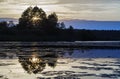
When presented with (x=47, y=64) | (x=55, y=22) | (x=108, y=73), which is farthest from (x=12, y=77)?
(x=55, y=22)

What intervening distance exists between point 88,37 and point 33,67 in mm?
62565

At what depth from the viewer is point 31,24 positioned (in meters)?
110

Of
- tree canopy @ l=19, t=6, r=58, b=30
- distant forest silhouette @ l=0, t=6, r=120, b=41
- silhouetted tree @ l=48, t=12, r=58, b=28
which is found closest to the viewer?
distant forest silhouette @ l=0, t=6, r=120, b=41

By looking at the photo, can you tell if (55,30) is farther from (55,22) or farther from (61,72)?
(61,72)

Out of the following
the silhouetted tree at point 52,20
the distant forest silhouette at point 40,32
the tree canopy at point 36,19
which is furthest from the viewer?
the tree canopy at point 36,19

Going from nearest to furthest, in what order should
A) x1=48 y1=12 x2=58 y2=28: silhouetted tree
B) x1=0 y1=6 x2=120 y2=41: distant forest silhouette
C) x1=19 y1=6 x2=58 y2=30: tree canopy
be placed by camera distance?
x1=0 y1=6 x2=120 y2=41: distant forest silhouette
x1=48 y1=12 x2=58 y2=28: silhouetted tree
x1=19 y1=6 x2=58 y2=30: tree canopy

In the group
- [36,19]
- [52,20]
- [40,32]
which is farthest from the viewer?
[36,19]

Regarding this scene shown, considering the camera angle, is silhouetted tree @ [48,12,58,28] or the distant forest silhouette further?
silhouetted tree @ [48,12,58,28]

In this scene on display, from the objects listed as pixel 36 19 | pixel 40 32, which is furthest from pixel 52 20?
pixel 40 32

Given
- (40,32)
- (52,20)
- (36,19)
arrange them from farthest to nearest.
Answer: (36,19)
(52,20)
(40,32)

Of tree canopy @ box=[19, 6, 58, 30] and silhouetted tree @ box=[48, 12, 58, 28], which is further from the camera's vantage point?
tree canopy @ box=[19, 6, 58, 30]

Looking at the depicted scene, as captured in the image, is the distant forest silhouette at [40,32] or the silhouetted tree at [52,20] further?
the silhouetted tree at [52,20]

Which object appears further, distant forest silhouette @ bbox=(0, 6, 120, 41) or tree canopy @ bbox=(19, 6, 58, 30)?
tree canopy @ bbox=(19, 6, 58, 30)

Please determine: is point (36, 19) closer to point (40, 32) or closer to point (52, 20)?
point (52, 20)
